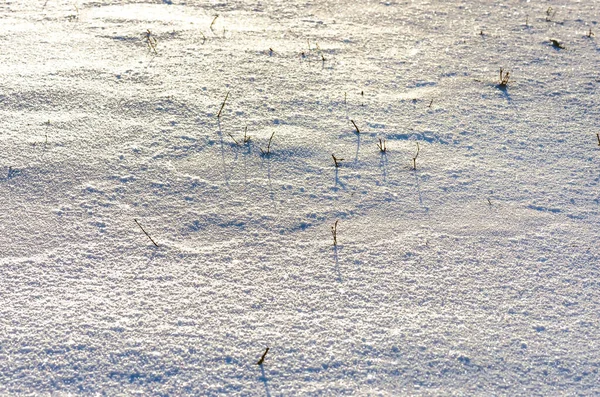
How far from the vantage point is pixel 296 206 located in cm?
198

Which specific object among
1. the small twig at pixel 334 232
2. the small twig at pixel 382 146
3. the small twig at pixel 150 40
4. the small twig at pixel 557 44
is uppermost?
the small twig at pixel 557 44

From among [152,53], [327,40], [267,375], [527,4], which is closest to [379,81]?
[327,40]

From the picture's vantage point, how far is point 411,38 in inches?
116

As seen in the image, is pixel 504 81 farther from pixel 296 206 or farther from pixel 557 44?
pixel 296 206

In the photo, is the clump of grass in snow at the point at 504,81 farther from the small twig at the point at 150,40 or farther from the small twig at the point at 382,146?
the small twig at the point at 150,40

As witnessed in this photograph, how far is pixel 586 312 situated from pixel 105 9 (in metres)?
2.79

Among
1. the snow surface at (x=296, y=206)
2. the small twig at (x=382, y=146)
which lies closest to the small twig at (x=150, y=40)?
the snow surface at (x=296, y=206)

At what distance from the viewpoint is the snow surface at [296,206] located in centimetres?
152

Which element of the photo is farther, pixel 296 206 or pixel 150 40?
pixel 150 40

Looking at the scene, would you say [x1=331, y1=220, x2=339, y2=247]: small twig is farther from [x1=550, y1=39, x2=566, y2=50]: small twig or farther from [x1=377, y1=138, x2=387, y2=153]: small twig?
[x1=550, y1=39, x2=566, y2=50]: small twig

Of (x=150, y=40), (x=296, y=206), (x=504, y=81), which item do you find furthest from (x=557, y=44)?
(x=150, y=40)

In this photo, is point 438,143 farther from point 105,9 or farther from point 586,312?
point 105,9

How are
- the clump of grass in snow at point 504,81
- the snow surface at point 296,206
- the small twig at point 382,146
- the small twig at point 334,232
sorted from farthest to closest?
the clump of grass in snow at point 504,81 < the small twig at point 382,146 < the small twig at point 334,232 < the snow surface at point 296,206

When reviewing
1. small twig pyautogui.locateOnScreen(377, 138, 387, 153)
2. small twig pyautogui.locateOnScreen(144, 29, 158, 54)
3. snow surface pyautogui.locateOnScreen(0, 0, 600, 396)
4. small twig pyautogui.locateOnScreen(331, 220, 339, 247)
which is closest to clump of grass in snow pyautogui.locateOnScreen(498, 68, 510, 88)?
snow surface pyautogui.locateOnScreen(0, 0, 600, 396)
